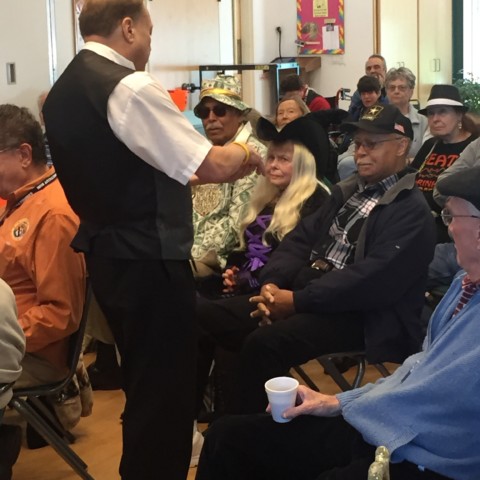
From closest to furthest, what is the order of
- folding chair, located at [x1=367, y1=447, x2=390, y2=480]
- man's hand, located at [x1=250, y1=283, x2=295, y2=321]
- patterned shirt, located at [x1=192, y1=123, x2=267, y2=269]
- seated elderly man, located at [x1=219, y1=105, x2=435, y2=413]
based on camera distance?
folding chair, located at [x1=367, y1=447, x2=390, y2=480] → seated elderly man, located at [x1=219, y1=105, x2=435, y2=413] → man's hand, located at [x1=250, y1=283, x2=295, y2=321] → patterned shirt, located at [x1=192, y1=123, x2=267, y2=269]

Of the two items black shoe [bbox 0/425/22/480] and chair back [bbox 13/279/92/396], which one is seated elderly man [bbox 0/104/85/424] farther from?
black shoe [bbox 0/425/22/480]

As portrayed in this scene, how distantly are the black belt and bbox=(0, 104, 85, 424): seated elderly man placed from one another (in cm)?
87

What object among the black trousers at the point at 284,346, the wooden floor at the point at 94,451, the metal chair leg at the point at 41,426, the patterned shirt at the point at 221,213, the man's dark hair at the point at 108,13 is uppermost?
the man's dark hair at the point at 108,13

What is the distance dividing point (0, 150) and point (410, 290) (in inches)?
57.1

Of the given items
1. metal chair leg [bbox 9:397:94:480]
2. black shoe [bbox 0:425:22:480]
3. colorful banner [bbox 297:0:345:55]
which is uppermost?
colorful banner [bbox 297:0:345:55]

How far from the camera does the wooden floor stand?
9.55 feet

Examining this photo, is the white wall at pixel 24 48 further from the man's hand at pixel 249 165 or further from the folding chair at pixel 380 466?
the folding chair at pixel 380 466

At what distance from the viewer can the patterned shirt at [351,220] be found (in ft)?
9.62

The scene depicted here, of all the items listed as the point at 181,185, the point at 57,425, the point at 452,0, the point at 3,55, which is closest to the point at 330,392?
the point at 57,425

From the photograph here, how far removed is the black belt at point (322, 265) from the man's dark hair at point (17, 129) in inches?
41.8

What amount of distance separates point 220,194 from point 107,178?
1.35 meters

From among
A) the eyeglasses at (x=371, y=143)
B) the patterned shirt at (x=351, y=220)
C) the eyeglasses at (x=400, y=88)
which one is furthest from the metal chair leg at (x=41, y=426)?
the eyeglasses at (x=400, y=88)

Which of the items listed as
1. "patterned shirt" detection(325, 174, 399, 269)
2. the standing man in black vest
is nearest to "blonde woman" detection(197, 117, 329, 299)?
"patterned shirt" detection(325, 174, 399, 269)

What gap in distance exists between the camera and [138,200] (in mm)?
2139
